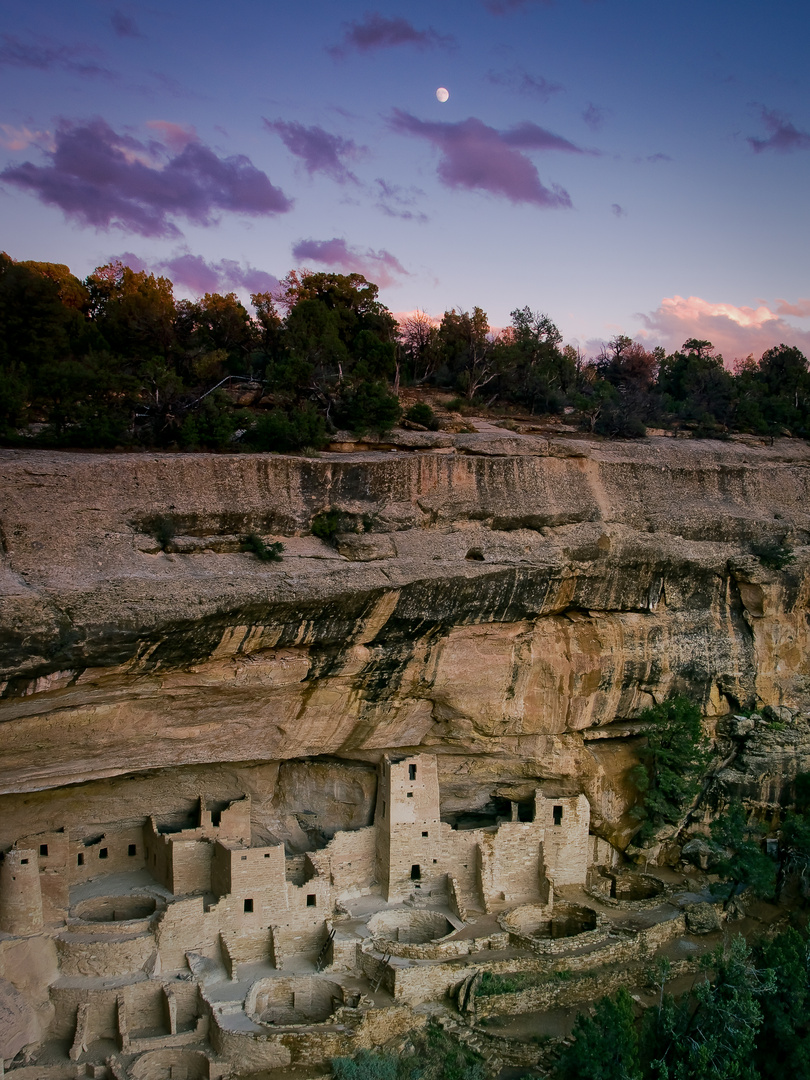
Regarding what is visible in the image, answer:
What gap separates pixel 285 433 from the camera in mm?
21047

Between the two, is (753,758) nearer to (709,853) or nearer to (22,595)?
(709,853)

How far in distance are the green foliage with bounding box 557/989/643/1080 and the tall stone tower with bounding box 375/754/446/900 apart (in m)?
5.23

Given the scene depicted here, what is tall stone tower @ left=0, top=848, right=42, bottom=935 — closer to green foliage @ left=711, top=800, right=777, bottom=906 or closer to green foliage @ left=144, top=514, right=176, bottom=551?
green foliage @ left=144, top=514, right=176, bottom=551

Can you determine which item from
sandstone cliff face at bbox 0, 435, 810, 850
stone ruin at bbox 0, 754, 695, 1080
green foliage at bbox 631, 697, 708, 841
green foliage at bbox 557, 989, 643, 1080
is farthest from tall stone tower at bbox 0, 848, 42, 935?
green foliage at bbox 631, 697, 708, 841

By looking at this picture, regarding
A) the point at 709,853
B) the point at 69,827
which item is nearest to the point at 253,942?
the point at 69,827

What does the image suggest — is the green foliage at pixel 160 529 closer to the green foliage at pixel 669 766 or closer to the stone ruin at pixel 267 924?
the stone ruin at pixel 267 924

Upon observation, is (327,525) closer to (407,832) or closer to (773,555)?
(407,832)

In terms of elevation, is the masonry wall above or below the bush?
below

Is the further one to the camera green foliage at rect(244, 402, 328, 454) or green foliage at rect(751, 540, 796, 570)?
green foliage at rect(751, 540, 796, 570)

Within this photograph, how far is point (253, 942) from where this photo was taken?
61.7 ft

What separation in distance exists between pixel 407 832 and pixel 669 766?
7.41 meters

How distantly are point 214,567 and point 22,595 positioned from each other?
383 cm

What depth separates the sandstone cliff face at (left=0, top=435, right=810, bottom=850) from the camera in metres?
16.6

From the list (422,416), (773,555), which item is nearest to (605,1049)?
(773,555)
